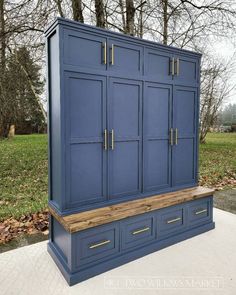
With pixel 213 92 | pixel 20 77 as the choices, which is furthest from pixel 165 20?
pixel 213 92

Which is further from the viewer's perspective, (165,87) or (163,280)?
(165,87)

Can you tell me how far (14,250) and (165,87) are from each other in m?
2.46

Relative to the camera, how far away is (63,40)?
1.97 metres

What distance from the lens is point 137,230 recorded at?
7.70 ft

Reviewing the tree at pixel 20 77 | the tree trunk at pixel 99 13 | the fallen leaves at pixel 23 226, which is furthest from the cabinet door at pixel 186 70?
the tree at pixel 20 77

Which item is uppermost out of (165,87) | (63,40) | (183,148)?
(63,40)

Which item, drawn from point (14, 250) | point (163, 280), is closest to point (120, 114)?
point (163, 280)

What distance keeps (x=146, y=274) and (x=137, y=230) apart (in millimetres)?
412

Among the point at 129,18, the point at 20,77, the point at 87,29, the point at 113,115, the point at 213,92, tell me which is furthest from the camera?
the point at 213,92

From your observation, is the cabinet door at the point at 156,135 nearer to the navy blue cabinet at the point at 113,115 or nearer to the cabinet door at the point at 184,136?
the navy blue cabinet at the point at 113,115

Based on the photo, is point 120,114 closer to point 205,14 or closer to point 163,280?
point 163,280

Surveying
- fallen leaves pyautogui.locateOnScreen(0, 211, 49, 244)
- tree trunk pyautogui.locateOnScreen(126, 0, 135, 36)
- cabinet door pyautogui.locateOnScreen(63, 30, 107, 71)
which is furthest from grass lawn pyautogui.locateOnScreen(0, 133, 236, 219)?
tree trunk pyautogui.locateOnScreen(126, 0, 135, 36)

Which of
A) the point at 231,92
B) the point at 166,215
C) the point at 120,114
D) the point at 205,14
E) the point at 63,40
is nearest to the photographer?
the point at 63,40

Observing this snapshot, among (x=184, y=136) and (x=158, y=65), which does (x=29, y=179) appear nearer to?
(x=184, y=136)
